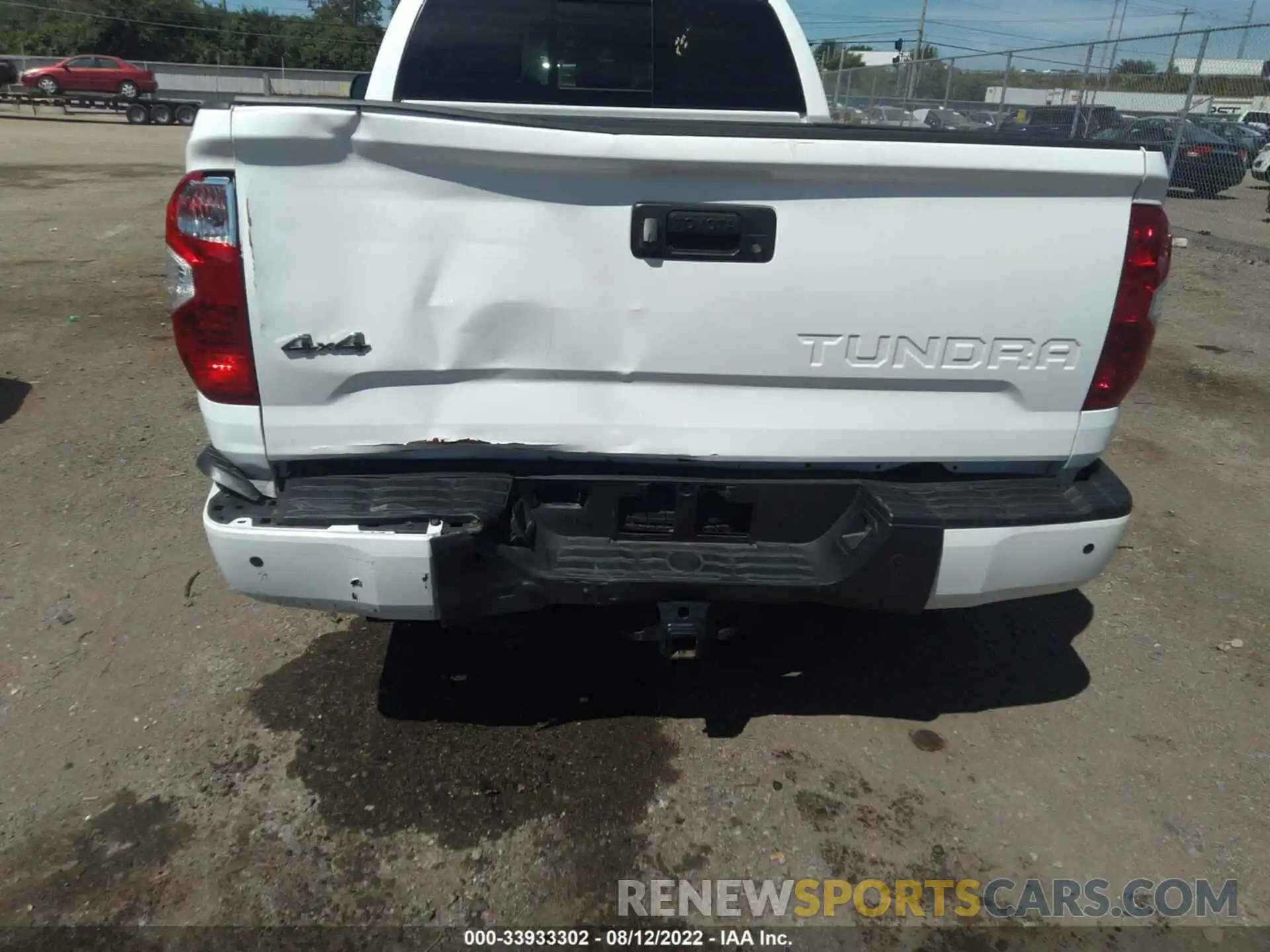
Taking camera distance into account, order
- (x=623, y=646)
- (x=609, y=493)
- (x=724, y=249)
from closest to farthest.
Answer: (x=724, y=249) < (x=609, y=493) < (x=623, y=646)

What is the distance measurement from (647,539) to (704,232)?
0.80m

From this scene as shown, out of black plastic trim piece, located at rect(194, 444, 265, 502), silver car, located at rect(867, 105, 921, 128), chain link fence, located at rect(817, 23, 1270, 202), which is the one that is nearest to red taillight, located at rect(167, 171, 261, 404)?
black plastic trim piece, located at rect(194, 444, 265, 502)

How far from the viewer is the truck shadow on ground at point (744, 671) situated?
3018 mm

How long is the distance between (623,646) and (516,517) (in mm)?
1163

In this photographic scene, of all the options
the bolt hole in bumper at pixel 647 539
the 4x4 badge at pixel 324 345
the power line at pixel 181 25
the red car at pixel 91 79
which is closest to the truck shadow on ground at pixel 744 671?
the bolt hole in bumper at pixel 647 539

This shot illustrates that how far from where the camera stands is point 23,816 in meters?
2.48

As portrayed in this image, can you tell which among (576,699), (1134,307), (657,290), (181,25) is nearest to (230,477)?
(657,290)

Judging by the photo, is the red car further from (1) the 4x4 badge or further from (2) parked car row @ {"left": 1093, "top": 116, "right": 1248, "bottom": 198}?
(1) the 4x4 badge

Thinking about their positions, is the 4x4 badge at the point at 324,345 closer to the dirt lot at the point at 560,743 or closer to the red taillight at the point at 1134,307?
the dirt lot at the point at 560,743

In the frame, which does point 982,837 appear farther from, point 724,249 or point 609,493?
point 724,249

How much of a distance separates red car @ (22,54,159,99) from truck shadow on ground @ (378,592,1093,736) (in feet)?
117

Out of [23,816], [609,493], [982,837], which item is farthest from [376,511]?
[982,837]

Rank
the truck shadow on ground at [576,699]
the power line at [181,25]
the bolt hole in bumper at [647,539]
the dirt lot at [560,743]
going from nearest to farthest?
the bolt hole in bumper at [647,539]
the dirt lot at [560,743]
the truck shadow on ground at [576,699]
the power line at [181,25]

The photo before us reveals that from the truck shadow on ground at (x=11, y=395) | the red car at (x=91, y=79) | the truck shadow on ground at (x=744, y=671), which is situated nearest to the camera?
the truck shadow on ground at (x=744, y=671)
